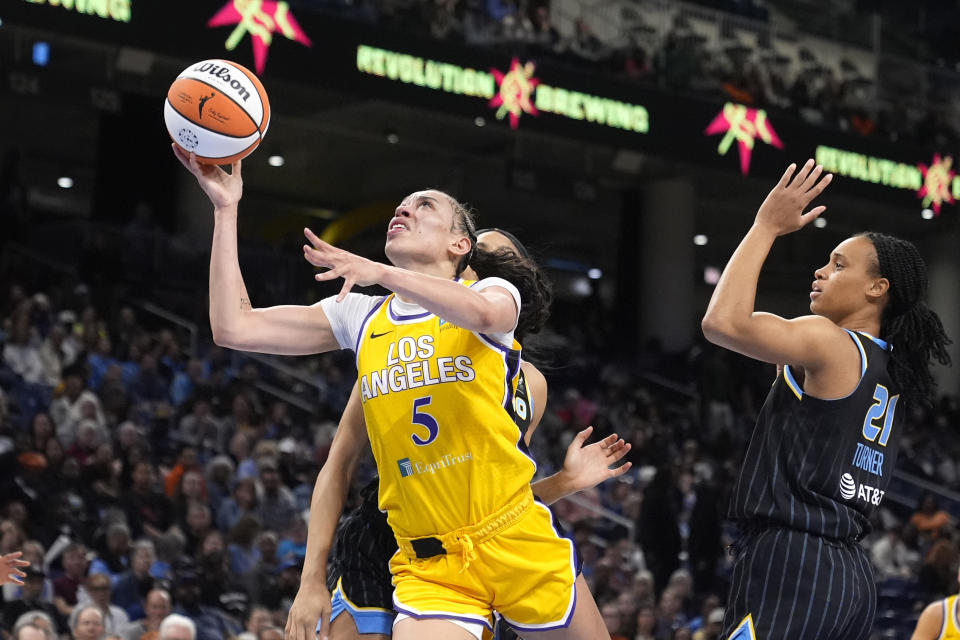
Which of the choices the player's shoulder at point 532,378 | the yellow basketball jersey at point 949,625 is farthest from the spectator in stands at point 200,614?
A: the player's shoulder at point 532,378

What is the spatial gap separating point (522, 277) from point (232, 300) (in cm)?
100

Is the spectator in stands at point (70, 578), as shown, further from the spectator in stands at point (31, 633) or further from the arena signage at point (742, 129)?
the arena signage at point (742, 129)

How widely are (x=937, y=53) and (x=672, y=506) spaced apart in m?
18.1

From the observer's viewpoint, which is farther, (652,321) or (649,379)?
(652,321)

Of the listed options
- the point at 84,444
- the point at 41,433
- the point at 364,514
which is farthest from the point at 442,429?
the point at 84,444

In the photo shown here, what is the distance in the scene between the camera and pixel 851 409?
398 cm

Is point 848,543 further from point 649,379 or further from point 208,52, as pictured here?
point 649,379

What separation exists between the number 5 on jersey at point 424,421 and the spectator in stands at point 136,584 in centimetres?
577

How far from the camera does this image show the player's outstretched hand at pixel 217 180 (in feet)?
12.9

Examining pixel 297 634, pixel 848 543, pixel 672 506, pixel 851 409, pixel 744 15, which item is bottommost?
pixel 672 506

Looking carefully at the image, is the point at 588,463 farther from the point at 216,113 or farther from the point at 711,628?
the point at 711,628

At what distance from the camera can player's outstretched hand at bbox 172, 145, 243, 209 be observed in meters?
3.94

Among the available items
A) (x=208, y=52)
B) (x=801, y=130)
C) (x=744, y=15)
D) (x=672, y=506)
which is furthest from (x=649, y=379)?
(x=208, y=52)

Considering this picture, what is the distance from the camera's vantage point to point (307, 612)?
4.05m
